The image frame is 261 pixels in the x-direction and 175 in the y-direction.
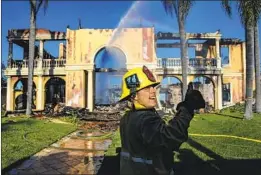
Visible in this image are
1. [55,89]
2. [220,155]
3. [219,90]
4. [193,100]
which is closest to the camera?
[193,100]

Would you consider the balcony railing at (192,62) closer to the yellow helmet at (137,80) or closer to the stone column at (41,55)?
the stone column at (41,55)

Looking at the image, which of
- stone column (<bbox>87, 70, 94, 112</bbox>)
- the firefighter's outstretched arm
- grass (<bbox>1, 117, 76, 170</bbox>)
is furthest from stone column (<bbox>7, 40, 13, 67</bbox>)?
the firefighter's outstretched arm

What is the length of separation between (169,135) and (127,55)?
2186 cm

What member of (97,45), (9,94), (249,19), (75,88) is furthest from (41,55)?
(249,19)

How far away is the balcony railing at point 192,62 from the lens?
24141 millimetres

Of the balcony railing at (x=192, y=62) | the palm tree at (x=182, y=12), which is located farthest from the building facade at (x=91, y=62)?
the palm tree at (x=182, y=12)

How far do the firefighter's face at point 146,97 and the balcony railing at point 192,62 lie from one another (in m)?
22.0

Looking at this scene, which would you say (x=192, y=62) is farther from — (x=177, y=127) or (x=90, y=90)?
(x=177, y=127)

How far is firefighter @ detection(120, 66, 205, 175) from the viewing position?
178cm

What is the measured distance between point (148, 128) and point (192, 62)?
23388 millimetres

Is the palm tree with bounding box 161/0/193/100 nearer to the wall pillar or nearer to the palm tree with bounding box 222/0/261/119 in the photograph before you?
the palm tree with bounding box 222/0/261/119

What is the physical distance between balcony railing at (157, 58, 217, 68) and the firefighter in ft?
72.2

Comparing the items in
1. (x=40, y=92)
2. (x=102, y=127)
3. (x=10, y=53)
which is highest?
(x=10, y=53)

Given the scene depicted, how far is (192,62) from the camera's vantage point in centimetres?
2477
